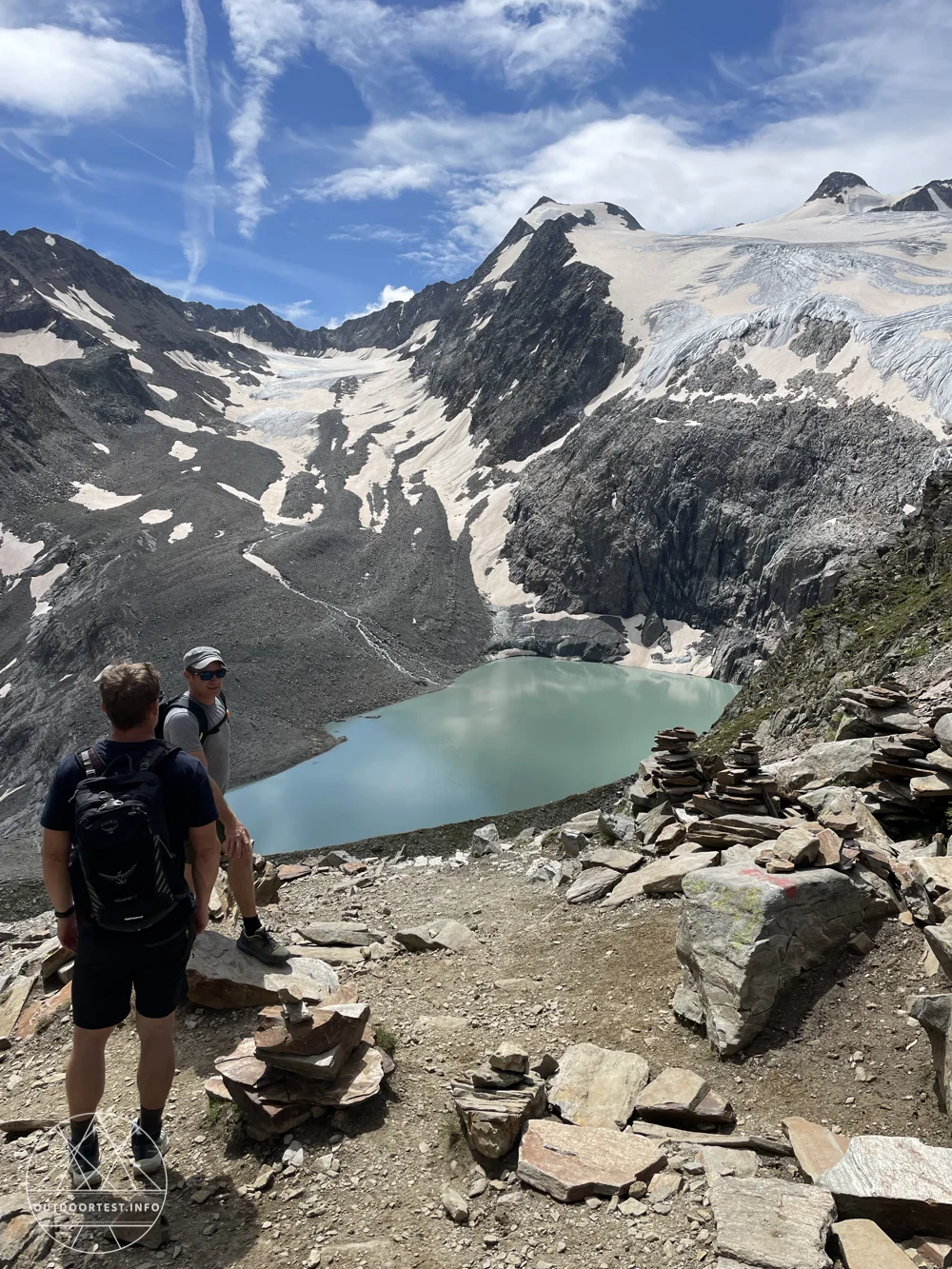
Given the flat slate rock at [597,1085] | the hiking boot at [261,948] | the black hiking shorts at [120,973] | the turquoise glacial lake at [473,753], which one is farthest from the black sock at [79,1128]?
the turquoise glacial lake at [473,753]

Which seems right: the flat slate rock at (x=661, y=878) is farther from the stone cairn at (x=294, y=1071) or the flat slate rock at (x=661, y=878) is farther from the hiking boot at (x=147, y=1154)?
the hiking boot at (x=147, y=1154)

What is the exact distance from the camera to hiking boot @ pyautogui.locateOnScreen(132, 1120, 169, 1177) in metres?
4.06

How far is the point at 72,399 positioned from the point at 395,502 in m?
40.4

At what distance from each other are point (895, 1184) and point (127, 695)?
437cm

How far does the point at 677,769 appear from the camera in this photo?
39.7 feet

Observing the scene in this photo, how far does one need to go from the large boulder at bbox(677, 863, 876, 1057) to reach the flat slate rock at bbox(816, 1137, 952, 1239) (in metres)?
1.43

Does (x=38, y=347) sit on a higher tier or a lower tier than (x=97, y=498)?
higher

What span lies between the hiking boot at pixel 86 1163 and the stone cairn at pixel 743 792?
7.59m

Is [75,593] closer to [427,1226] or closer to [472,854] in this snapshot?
[472,854]

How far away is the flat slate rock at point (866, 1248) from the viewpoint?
126 inches

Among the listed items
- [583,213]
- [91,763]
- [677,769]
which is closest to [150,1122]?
[91,763]

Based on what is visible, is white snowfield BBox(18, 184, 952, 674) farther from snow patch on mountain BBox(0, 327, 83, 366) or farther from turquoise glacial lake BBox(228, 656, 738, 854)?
turquoise glacial lake BBox(228, 656, 738, 854)

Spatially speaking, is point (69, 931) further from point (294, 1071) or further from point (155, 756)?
point (294, 1071)

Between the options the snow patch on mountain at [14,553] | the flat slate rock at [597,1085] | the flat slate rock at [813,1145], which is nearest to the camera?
the flat slate rock at [813,1145]
